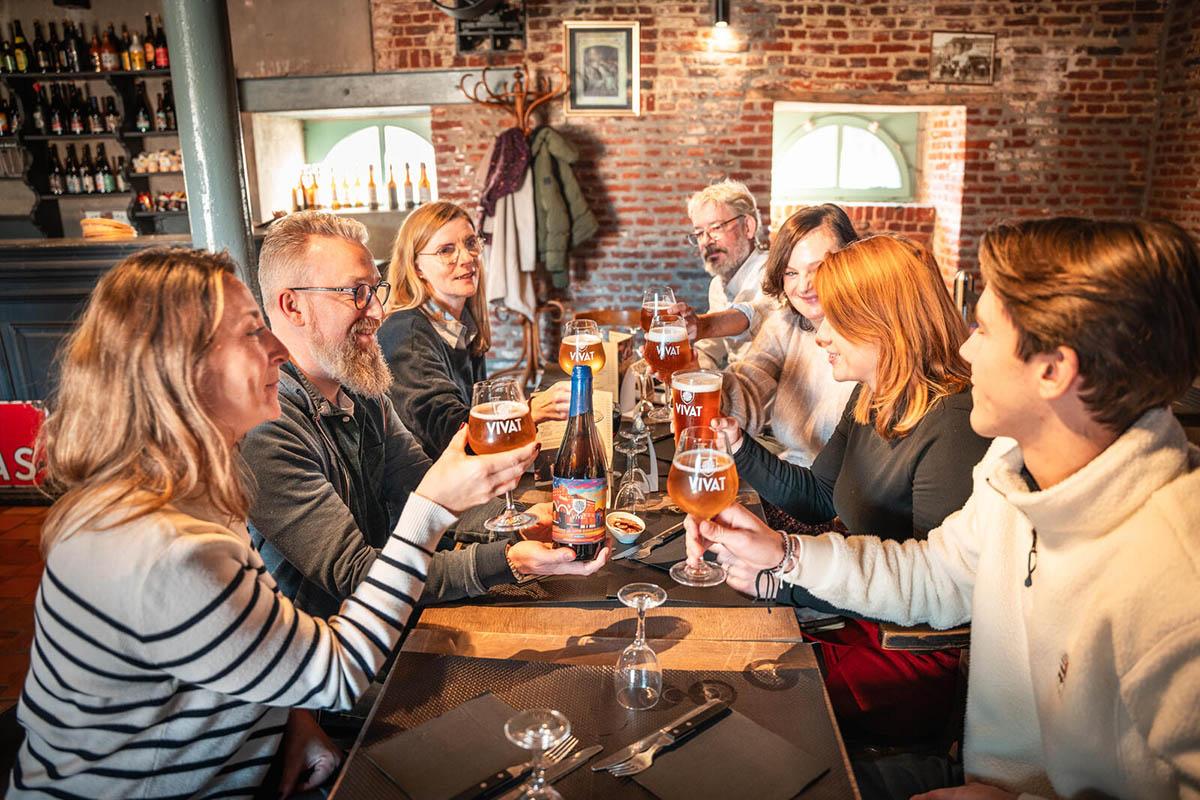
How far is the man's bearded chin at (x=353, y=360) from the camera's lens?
1.88 metres

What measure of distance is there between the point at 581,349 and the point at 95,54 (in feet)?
18.4

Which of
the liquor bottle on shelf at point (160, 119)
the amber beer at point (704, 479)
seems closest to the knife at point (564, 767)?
the amber beer at point (704, 479)

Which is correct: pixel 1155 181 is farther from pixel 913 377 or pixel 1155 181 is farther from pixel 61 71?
pixel 61 71

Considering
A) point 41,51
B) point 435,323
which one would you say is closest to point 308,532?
point 435,323

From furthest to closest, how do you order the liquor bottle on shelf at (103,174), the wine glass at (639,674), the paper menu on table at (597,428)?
the liquor bottle on shelf at (103,174) < the paper menu on table at (597,428) < the wine glass at (639,674)

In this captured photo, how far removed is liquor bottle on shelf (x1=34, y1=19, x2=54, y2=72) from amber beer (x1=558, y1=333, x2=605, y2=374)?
578cm

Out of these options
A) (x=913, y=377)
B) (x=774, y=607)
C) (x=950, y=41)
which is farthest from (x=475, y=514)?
(x=950, y=41)

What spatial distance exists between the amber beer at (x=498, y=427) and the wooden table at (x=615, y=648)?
303mm

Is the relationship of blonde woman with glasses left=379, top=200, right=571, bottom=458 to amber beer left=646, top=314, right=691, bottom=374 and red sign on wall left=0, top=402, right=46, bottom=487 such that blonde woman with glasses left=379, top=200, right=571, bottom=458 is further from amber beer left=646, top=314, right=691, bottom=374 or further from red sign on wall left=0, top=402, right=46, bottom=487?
red sign on wall left=0, top=402, right=46, bottom=487

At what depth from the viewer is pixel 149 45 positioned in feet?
19.5

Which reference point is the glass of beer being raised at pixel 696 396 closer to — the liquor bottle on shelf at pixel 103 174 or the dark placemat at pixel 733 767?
the dark placemat at pixel 733 767

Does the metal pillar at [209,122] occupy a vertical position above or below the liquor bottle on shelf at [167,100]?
below

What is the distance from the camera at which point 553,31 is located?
5.61 metres

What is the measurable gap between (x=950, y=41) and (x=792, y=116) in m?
1.30
